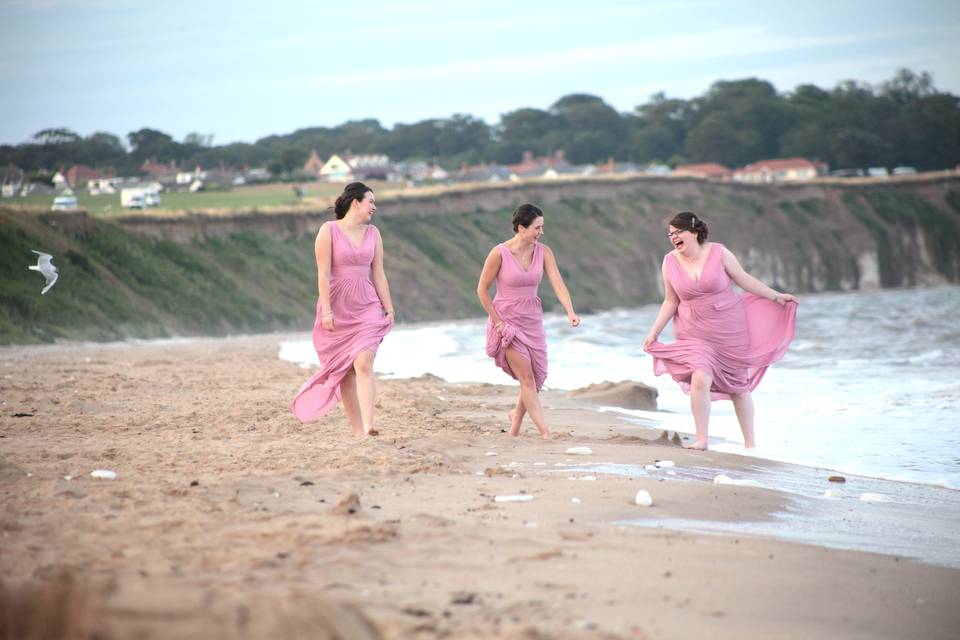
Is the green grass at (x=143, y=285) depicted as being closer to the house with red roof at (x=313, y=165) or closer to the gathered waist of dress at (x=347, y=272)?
the gathered waist of dress at (x=347, y=272)

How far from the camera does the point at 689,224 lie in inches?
370

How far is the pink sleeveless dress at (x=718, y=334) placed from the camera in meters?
9.41

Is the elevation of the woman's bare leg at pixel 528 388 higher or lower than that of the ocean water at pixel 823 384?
higher

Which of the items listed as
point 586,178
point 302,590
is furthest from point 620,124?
point 302,590

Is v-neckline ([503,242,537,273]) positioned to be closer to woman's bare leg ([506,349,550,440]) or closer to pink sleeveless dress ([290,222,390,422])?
woman's bare leg ([506,349,550,440])

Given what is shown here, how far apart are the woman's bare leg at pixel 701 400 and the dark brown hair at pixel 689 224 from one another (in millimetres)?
1106

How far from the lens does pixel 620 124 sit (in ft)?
416

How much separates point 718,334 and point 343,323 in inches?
118

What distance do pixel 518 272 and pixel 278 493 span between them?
11.9ft

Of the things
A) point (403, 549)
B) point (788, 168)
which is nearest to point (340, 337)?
point (403, 549)

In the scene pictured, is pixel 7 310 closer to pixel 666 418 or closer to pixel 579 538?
pixel 666 418

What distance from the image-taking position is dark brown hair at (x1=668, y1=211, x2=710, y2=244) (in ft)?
30.7

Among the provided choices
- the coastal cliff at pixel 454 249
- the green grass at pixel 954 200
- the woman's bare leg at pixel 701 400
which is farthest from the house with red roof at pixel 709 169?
the woman's bare leg at pixel 701 400

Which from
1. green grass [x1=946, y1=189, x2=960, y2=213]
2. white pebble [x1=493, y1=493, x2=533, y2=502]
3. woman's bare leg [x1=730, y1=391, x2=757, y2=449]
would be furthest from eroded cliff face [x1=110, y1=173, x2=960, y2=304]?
white pebble [x1=493, y1=493, x2=533, y2=502]
